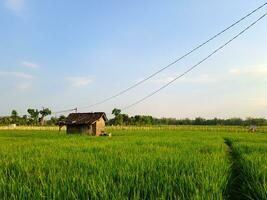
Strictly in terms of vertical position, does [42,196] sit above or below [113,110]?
below

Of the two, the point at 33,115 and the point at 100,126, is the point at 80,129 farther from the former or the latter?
the point at 33,115

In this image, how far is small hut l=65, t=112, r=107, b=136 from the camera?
1719 inches

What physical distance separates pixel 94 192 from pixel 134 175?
146cm

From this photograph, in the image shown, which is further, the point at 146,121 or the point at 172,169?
the point at 146,121

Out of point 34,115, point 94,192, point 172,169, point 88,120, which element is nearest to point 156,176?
point 172,169

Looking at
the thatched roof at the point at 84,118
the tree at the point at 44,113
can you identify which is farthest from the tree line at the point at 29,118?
the thatched roof at the point at 84,118

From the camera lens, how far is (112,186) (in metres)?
4.38

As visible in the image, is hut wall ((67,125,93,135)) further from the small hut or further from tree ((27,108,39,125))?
tree ((27,108,39,125))

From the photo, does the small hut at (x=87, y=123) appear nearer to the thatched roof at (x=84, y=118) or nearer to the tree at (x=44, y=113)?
the thatched roof at (x=84, y=118)

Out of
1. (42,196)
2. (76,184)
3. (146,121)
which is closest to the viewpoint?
(42,196)

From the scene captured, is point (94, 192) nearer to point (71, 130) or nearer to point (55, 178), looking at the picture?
point (55, 178)

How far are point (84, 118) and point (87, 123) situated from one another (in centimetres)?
227

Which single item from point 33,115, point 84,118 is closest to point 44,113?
point 33,115

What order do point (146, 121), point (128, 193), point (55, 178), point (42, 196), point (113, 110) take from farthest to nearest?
1. point (146, 121)
2. point (113, 110)
3. point (55, 178)
4. point (128, 193)
5. point (42, 196)
